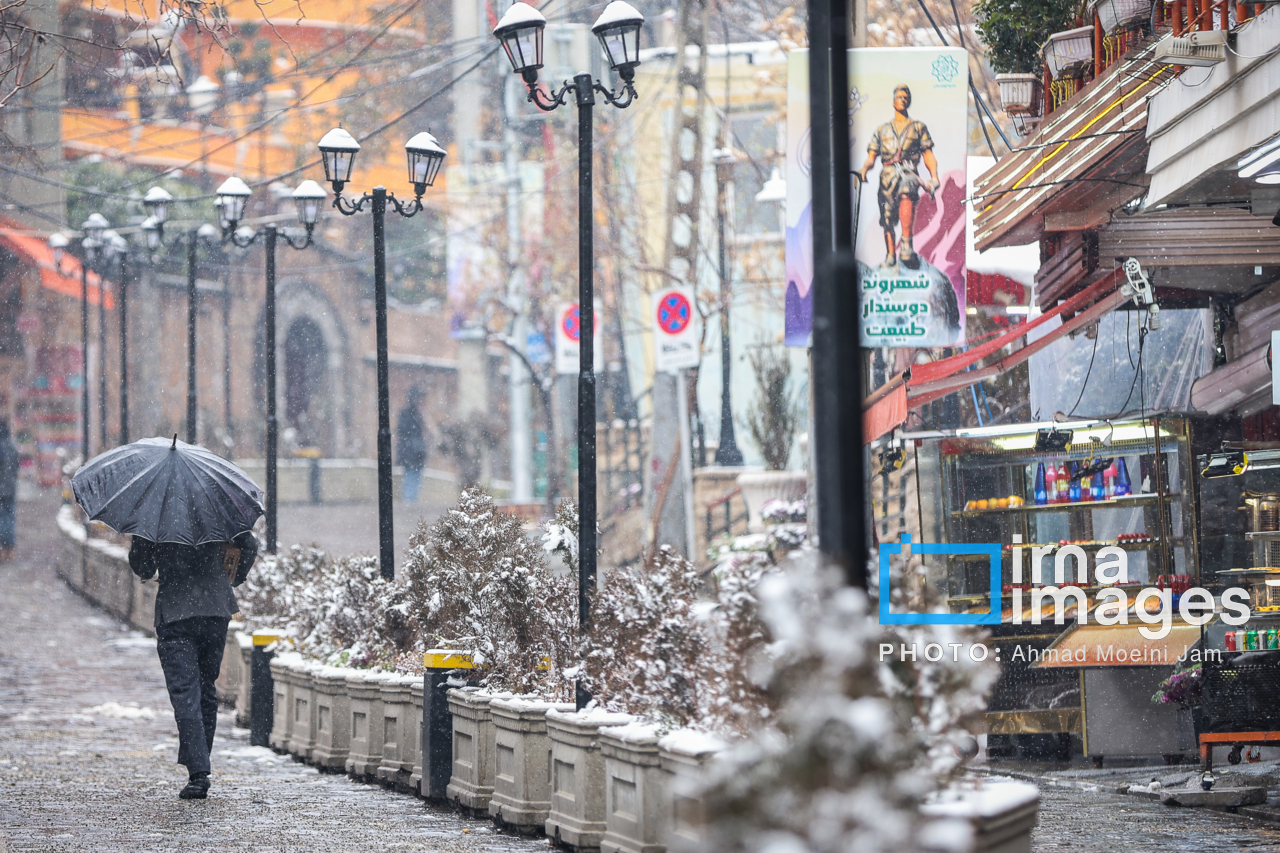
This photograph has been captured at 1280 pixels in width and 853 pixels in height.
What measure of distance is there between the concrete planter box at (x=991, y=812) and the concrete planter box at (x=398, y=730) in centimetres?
623

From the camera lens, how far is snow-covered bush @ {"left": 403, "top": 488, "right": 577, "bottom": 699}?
32.7 feet

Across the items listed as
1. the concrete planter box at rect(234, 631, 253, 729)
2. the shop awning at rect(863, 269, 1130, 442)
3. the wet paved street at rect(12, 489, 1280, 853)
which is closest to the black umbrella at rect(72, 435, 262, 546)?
the wet paved street at rect(12, 489, 1280, 853)

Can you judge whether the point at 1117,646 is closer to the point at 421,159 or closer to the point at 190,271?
the point at 421,159

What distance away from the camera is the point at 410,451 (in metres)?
42.6

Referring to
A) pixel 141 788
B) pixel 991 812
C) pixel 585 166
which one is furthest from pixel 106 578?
pixel 991 812

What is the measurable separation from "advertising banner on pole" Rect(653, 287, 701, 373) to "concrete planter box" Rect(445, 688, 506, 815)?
13.5 m

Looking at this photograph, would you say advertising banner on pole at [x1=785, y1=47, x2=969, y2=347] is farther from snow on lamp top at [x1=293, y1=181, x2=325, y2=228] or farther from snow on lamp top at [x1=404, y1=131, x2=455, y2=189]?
snow on lamp top at [x1=293, y1=181, x2=325, y2=228]

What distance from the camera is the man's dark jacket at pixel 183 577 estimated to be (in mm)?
10078

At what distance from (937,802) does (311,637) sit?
9501mm

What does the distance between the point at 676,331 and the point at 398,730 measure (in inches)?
509

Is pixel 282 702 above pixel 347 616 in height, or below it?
below

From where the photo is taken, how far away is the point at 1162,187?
1113 centimetres

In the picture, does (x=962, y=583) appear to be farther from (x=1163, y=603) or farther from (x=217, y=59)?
(x=217, y=59)

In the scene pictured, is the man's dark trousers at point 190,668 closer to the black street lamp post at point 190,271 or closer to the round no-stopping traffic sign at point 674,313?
the black street lamp post at point 190,271
